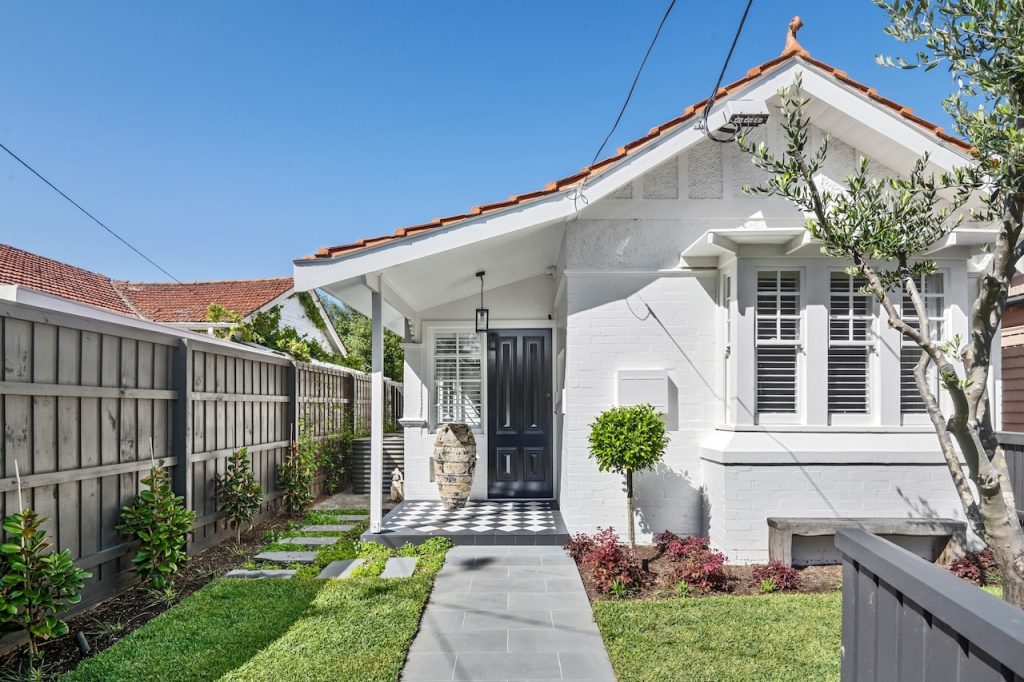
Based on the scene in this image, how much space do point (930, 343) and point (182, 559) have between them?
5418 millimetres

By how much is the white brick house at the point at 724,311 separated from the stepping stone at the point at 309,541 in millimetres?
2519

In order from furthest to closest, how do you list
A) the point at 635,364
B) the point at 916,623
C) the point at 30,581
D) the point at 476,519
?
the point at 476,519
the point at 635,364
the point at 30,581
the point at 916,623

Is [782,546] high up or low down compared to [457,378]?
down

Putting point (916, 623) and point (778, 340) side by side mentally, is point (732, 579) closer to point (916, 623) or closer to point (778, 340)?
point (778, 340)

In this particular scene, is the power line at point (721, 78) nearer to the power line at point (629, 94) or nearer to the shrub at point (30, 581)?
the power line at point (629, 94)

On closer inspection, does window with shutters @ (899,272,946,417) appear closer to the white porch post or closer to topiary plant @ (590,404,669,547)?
topiary plant @ (590,404,669,547)

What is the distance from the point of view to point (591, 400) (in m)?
6.47

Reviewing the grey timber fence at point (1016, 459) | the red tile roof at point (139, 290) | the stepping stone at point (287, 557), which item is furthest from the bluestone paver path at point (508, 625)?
the red tile roof at point (139, 290)

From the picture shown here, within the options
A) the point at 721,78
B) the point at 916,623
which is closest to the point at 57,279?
the point at 721,78

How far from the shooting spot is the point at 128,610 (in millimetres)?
4574

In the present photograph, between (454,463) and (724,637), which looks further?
(454,463)

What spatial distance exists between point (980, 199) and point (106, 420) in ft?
19.3

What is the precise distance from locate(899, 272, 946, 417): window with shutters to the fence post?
22.4 feet

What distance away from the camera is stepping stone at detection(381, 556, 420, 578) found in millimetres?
5480
